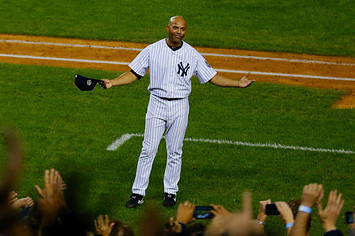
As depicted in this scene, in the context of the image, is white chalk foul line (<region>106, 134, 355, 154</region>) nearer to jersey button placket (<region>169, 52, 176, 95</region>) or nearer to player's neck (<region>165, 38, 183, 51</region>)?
jersey button placket (<region>169, 52, 176, 95</region>)

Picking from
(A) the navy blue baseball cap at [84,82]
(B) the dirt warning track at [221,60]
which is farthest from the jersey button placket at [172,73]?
(B) the dirt warning track at [221,60]

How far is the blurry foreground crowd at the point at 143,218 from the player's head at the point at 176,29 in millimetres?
2863

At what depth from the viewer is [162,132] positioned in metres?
7.27

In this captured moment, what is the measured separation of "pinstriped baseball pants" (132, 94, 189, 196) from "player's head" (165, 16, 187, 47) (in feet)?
2.28

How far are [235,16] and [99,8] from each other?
14.9 ft

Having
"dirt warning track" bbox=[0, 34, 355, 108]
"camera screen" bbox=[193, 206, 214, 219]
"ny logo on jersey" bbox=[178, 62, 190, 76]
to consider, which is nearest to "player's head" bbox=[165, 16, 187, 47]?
"ny logo on jersey" bbox=[178, 62, 190, 76]

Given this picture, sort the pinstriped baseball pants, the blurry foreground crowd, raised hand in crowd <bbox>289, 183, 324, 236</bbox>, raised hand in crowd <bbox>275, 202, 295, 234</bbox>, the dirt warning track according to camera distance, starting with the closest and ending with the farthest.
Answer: the blurry foreground crowd, raised hand in crowd <bbox>289, 183, 324, 236</bbox>, raised hand in crowd <bbox>275, 202, 295, 234</bbox>, the pinstriped baseball pants, the dirt warning track

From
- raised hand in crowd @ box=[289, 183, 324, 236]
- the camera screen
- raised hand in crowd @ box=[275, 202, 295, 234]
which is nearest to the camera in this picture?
raised hand in crowd @ box=[289, 183, 324, 236]

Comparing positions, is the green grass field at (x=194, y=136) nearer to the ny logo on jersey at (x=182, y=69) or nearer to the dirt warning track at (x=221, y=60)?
the dirt warning track at (x=221, y=60)

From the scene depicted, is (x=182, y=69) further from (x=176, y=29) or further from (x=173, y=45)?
(x=176, y=29)

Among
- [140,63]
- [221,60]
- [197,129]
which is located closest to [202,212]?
[140,63]

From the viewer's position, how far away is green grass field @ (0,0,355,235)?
7.87m

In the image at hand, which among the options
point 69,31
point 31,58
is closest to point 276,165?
point 31,58

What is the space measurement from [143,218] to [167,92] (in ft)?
15.7
